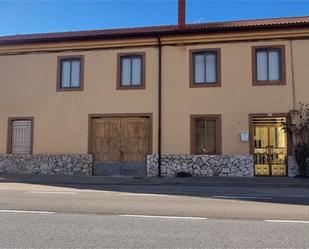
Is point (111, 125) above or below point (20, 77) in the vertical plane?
below

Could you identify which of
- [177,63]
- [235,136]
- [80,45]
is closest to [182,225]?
[235,136]

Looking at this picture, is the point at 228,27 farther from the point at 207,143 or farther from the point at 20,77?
the point at 20,77

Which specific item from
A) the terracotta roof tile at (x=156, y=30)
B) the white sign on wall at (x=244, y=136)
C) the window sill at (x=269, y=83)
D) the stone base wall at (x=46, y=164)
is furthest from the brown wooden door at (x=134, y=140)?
the window sill at (x=269, y=83)

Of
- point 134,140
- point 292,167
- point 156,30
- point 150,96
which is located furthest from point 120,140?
point 292,167

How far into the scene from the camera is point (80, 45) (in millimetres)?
20453

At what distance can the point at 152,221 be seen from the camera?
8.02 metres

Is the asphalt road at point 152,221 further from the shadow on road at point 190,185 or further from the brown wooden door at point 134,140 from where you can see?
the brown wooden door at point 134,140

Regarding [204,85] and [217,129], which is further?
[204,85]

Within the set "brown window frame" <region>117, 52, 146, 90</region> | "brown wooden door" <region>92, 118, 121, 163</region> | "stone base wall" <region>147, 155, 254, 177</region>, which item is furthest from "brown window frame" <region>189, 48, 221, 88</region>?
"brown wooden door" <region>92, 118, 121, 163</region>

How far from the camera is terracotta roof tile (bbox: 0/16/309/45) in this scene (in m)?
18.7

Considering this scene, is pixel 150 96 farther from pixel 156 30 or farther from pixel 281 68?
pixel 281 68

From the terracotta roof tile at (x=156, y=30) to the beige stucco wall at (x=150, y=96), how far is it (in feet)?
2.25

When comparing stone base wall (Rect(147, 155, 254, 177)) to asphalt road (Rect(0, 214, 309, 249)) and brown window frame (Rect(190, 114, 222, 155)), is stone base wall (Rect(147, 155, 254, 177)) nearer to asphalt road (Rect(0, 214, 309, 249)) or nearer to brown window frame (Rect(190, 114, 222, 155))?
brown window frame (Rect(190, 114, 222, 155))

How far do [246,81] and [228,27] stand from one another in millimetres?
2469
